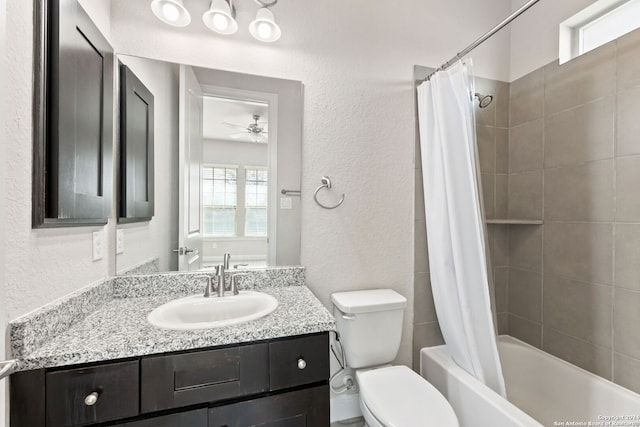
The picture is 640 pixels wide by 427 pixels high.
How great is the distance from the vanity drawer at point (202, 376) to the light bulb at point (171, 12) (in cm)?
141

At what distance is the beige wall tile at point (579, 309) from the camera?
1.45 m

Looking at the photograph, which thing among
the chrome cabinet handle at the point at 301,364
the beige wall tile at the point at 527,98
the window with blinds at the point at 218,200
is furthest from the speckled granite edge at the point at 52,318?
the beige wall tile at the point at 527,98

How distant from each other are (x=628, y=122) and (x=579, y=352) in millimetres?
1247

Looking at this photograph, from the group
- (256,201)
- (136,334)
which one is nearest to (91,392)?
(136,334)

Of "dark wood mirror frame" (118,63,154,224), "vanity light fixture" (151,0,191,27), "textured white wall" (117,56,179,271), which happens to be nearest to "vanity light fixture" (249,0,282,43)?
"vanity light fixture" (151,0,191,27)

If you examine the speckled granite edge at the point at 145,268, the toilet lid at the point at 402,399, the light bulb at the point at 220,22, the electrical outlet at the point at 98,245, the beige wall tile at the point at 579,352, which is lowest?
the toilet lid at the point at 402,399

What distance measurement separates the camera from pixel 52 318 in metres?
0.86

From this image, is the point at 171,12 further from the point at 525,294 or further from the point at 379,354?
the point at 525,294

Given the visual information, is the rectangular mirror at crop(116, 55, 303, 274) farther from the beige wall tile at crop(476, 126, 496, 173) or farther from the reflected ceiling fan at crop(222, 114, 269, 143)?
the beige wall tile at crop(476, 126, 496, 173)

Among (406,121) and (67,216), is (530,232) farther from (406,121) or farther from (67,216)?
(67,216)

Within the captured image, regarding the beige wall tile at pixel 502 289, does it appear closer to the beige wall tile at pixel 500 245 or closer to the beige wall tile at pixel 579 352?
the beige wall tile at pixel 500 245

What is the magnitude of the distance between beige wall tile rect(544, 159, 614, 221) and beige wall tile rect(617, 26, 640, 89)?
0.39 meters

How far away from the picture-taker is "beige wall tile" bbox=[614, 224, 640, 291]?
1.33 meters

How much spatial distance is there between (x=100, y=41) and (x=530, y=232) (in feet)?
8.40
